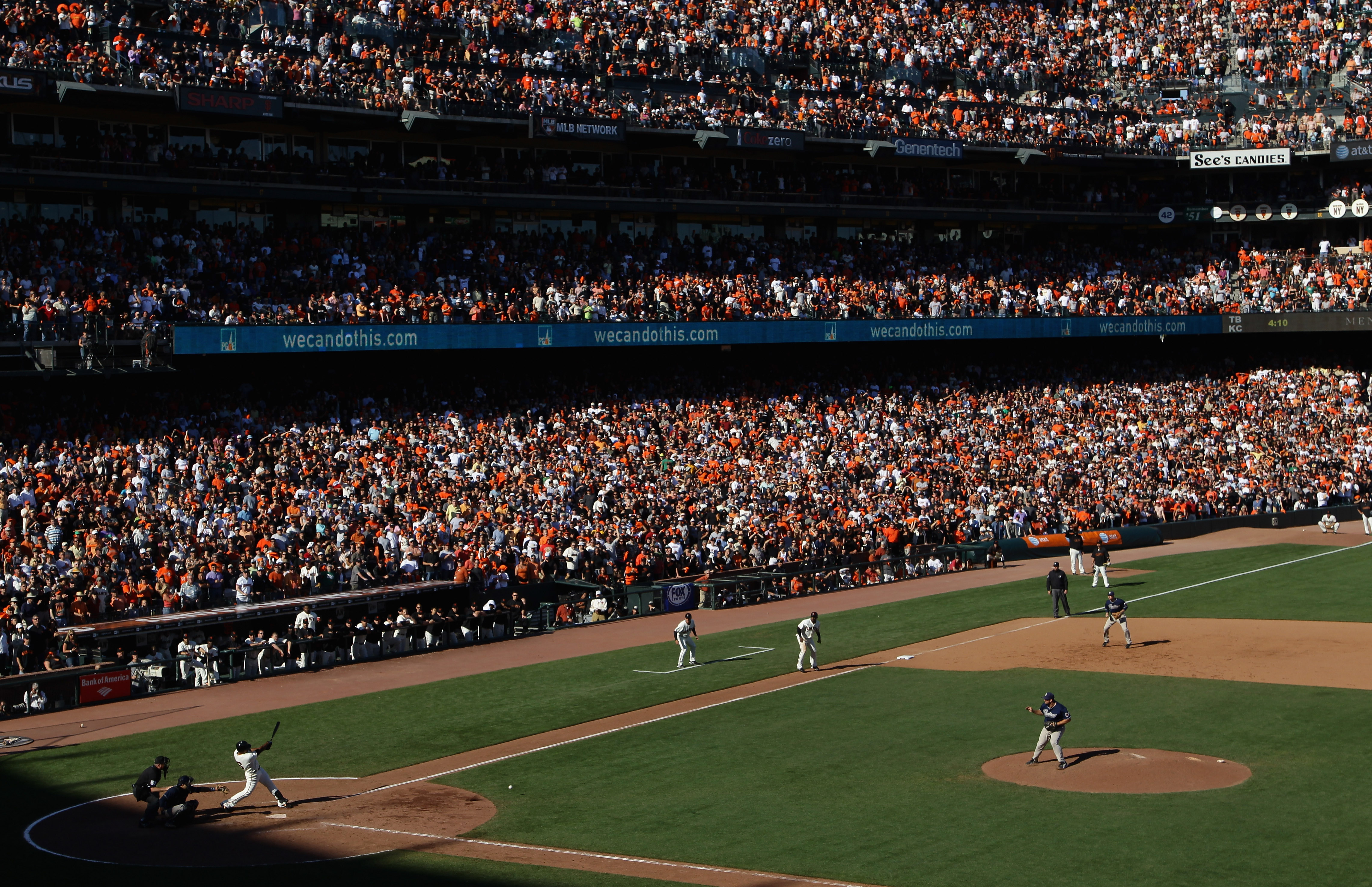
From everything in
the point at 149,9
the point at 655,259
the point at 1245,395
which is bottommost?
the point at 1245,395

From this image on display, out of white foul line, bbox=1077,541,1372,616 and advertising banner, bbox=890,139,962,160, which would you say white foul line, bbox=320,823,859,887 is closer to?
white foul line, bbox=1077,541,1372,616

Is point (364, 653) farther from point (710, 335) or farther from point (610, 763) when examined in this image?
point (710, 335)

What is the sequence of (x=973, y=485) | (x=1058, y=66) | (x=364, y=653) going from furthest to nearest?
1. (x=1058, y=66)
2. (x=973, y=485)
3. (x=364, y=653)

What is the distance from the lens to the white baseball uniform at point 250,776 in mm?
21000

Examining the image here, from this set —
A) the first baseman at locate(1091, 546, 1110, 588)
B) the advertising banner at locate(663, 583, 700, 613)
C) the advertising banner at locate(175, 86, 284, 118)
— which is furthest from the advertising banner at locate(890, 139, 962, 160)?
the advertising banner at locate(663, 583, 700, 613)

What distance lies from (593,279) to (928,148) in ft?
58.6

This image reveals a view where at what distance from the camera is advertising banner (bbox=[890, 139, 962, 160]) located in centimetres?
6047

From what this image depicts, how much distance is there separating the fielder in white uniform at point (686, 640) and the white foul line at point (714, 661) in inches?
5.0

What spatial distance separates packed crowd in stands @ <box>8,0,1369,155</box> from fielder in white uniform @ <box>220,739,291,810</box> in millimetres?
29774

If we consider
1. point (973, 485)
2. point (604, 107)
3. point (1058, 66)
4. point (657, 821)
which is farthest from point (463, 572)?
point (1058, 66)

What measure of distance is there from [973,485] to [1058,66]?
3071cm

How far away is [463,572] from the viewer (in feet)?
120

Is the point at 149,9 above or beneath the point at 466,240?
above

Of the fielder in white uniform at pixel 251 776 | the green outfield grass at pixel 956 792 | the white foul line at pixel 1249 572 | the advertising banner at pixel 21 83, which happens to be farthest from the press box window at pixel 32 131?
the white foul line at pixel 1249 572
